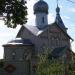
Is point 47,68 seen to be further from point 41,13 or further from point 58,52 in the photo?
point 41,13

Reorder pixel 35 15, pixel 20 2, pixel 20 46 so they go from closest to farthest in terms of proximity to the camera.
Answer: pixel 20 2 < pixel 20 46 < pixel 35 15

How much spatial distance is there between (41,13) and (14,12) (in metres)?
31.0

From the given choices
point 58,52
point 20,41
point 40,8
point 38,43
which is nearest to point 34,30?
point 38,43

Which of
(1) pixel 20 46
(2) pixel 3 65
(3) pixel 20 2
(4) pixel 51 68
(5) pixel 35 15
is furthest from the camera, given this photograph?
(5) pixel 35 15

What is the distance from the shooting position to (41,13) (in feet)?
179

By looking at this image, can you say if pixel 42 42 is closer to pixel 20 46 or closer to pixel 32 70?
pixel 20 46

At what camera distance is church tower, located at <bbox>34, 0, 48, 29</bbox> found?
53969mm

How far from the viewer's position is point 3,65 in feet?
96.8

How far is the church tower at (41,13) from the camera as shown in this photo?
5397 centimetres

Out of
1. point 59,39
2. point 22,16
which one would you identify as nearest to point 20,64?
point 22,16

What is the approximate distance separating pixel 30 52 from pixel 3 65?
19780 mm

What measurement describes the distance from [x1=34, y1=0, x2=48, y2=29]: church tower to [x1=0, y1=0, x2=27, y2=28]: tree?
29.3m

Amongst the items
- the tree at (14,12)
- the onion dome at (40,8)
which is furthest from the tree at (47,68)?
the onion dome at (40,8)

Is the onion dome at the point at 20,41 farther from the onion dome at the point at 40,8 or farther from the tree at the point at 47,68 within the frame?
the tree at the point at 47,68
